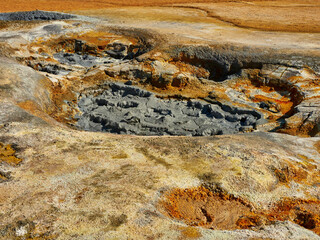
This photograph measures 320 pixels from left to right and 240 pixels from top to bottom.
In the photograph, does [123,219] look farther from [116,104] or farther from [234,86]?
[234,86]

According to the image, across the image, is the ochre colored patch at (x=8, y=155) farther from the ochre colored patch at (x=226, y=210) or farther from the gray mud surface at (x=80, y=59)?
the gray mud surface at (x=80, y=59)

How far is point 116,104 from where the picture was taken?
12.6 meters

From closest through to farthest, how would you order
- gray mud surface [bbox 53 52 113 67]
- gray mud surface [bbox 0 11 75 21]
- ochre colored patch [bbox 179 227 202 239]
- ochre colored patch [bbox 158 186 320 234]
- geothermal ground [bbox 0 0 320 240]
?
ochre colored patch [bbox 179 227 202 239], geothermal ground [bbox 0 0 320 240], ochre colored patch [bbox 158 186 320 234], gray mud surface [bbox 53 52 113 67], gray mud surface [bbox 0 11 75 21]

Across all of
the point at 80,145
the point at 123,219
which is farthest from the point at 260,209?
the point at 80,145

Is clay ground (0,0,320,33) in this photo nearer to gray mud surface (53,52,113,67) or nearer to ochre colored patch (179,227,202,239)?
gray mud surface (53,52,113,67)

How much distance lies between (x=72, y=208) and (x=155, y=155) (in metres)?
2.31

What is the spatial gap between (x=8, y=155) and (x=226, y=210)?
4578 mm

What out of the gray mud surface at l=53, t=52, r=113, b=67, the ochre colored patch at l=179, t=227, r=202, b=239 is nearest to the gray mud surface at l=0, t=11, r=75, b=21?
the gray mud surface at l=53, t=52, r=113, b=67

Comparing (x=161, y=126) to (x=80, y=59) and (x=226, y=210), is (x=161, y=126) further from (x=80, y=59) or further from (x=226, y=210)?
(x=80, y=59)

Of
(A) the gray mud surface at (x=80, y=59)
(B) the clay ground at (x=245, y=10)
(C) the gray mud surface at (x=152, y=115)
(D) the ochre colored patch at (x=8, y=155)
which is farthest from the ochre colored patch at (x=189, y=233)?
(B) the clay ground at (x=245, y=10)

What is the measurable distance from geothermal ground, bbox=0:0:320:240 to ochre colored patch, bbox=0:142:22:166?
23 mm

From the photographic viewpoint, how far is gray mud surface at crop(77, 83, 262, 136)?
36.5ft

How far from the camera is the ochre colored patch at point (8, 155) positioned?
618 cm

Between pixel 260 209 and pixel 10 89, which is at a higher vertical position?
pixel 10 89
